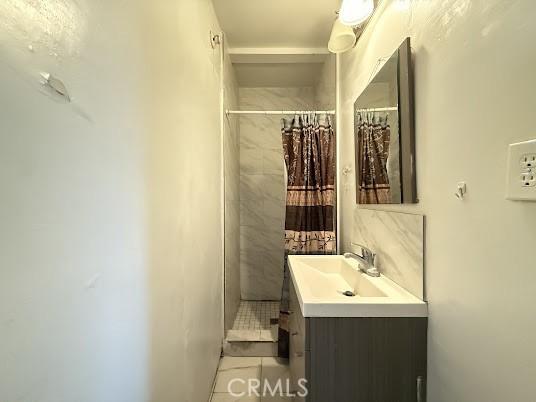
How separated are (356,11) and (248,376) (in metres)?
2.36

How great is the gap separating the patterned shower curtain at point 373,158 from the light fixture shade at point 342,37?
0.46m

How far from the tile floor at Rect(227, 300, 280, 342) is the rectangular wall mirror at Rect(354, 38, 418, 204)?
52.8 inches

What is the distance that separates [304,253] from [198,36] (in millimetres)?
1585

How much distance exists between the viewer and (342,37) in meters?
1.72

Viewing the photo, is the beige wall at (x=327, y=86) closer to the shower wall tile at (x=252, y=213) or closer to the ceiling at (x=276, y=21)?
the ceiling at (x=276, y=21)

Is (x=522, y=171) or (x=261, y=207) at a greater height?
(x=522, y=171)

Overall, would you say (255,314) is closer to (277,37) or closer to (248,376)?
(248,376)

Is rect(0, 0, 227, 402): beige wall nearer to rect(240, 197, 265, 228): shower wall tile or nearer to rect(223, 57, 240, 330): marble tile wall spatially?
rect(223, 57, 240, 330): marble tile wall

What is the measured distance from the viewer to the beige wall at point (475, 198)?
0.61m

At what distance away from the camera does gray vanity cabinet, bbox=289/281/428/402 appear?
1.00m

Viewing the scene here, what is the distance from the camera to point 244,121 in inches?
125

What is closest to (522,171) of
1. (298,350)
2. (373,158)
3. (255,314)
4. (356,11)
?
(373,158)

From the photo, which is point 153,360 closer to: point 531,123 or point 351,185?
point 531,123

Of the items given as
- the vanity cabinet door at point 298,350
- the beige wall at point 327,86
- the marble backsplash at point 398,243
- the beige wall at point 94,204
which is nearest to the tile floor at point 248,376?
the vanity cabinet door at point 298,350
